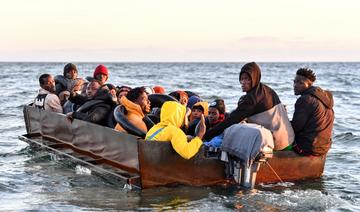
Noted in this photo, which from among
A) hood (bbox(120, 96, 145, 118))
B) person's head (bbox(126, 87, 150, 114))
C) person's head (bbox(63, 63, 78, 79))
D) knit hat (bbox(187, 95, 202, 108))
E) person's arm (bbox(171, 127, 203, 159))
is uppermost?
person's head (bbox(63, 63, 78, 79))

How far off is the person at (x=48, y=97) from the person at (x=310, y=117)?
463 centimetres

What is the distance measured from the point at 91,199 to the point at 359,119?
1300cm

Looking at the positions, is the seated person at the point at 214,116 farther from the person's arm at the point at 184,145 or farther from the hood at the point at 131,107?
the person's arm at the point at 184,145

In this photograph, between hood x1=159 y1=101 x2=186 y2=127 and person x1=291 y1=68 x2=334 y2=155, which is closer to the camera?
hood x1=159 y1=101 x2=186 y2=127

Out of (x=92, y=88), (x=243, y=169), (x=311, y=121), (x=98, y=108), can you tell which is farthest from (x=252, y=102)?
(x=92, y=88)

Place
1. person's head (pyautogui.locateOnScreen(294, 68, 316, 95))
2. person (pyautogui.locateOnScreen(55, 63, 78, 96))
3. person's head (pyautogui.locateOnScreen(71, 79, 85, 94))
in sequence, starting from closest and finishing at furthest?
person's head (pyautogui.locateOnScreen(294, 68, 316, 95))
person's head (pyautogui.locateOnScreen(71, 79, 85, 94))
person (pyautogui.locateOnScreen(55, 63, 78, 96))

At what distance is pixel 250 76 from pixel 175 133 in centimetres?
131

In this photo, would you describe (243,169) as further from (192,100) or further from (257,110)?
(192,100)

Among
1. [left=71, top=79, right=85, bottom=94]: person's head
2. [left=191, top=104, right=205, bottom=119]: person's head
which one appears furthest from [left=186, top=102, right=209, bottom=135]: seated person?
[left=71, top=79, right=85, bottom=94]: person's head

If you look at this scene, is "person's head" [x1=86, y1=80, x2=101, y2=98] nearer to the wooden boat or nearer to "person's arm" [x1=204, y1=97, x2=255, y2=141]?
the wooden boat

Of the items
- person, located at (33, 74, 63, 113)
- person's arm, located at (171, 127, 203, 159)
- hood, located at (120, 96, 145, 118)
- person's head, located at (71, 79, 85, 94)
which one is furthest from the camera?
person, located at (33, 74, 63, 113)

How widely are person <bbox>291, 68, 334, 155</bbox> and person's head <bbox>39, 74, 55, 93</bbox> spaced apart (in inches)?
191

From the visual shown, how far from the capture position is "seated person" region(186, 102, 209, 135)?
8539mm

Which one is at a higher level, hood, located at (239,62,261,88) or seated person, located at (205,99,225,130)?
hood, located at (239,62,261,88)
